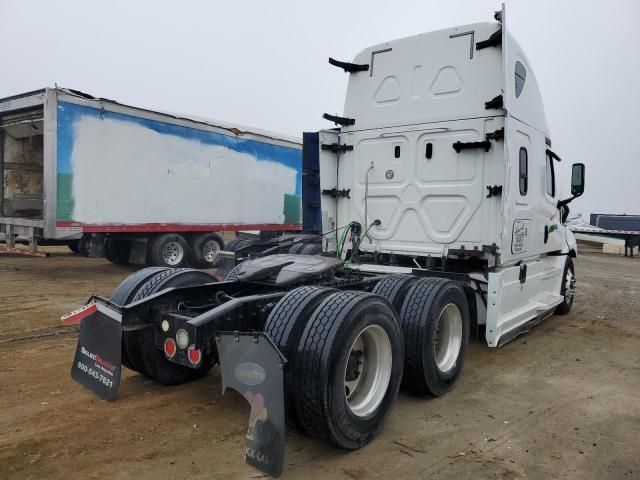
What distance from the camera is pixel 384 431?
3543mm

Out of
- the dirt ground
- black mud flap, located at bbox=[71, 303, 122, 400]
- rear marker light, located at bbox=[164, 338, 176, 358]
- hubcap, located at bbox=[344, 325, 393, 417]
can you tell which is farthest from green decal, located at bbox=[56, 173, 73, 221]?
hubcap, located at bbox=[344, 325, 393, 417]

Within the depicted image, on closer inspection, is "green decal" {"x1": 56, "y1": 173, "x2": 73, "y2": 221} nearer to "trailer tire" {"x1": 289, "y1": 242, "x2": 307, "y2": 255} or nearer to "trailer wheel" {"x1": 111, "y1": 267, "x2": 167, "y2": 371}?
"trailer tire" {"x1": 289, "y1": 242, "x2": 307, "y2": 255}

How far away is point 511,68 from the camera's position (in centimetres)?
514

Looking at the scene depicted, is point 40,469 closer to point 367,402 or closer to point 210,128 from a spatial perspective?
point 367,402

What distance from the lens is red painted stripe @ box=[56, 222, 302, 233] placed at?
958cm

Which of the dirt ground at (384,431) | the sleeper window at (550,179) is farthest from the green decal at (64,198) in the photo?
the sleeper window at (550,179)

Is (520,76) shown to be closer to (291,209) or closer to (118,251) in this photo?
(291,209)

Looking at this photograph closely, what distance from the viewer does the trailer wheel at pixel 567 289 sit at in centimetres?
744

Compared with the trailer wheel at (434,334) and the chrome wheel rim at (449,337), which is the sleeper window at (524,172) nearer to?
the trailer wheel at (434,334)

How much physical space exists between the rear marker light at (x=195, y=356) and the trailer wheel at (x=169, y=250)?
8108mm

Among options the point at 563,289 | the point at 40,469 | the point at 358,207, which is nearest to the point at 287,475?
the point at 40,469

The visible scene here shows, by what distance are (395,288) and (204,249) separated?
8568 mm

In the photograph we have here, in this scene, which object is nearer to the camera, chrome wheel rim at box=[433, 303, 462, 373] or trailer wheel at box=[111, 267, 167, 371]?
trailer wheel at box=[111, 267, 167, 371]

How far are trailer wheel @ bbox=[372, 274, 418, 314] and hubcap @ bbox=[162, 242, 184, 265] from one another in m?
7.85
